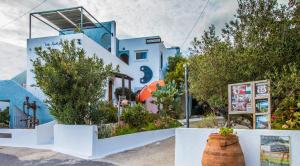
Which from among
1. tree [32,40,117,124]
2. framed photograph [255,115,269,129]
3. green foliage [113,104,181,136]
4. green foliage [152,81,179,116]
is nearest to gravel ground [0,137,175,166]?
green foliage [113,104,181,136]

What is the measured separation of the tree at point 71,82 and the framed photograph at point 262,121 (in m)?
7.48

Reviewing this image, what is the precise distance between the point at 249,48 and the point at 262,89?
58.3 inches

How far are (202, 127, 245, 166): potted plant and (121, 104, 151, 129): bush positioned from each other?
8.50 m

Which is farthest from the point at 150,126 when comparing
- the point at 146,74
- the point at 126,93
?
the point at 146,74

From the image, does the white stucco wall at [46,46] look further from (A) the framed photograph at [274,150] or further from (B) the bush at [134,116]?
(A) the framed photograph at [274,150]

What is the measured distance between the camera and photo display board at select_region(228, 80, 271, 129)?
817cm

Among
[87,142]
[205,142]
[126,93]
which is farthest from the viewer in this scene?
[126,93]

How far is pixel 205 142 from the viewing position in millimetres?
8797

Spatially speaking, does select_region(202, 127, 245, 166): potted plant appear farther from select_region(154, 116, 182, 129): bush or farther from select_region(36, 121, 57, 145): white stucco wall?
select_region(154, 116, 182, 129): bush

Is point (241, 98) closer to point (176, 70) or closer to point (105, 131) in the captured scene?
point (105, 131)

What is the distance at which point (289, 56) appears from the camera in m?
8.55

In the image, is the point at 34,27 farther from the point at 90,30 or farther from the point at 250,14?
the point at 250,14

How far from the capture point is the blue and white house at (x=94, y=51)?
18562mm

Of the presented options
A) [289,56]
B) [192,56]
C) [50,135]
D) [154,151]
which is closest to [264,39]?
[289,56]
